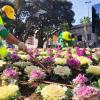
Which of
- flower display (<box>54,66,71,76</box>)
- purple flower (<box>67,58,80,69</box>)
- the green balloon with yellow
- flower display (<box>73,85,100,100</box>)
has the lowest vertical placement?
flower display (<box>73,85,100,100</box>)

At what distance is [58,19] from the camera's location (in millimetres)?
63344

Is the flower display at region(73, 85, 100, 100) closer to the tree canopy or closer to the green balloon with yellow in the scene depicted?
the green balloon with yellow

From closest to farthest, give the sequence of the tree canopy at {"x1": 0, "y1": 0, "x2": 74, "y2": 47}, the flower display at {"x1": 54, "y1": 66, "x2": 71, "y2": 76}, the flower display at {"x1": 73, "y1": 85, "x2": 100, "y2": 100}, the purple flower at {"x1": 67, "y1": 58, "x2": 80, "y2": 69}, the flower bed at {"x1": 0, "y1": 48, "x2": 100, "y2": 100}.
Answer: the flower display at {"x1": 73, "y1": 85, "x2": 100, "y2": 100} → the flower bed at {"x1": 0, "y1": 48, "x2": 100, "y2": 100} → the flower display at {"x1": 54, "y1": 66, "x2": 71, "y2": 76} → the purple flower at {"x1": 67, "y1": 58, "x2": 80, "y2": 69} → the tree canopy at {"x1": 0, "y1": 0, "x2": 74, "y2": 47}

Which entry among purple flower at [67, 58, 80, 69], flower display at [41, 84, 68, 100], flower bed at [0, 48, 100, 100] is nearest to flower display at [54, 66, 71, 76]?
flower bed at [0, 48, 100, 100]

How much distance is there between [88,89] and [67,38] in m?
12.0

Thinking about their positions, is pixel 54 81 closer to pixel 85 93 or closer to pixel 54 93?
pixel 54 93

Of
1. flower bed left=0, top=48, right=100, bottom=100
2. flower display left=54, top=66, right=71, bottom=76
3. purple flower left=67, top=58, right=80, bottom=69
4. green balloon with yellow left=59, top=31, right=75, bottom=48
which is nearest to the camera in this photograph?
flower bed left=0, top=48, right=100, bottom=100

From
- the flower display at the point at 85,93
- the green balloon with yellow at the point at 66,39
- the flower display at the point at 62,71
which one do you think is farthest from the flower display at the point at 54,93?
the green balloon with yellow at the point at 66,39

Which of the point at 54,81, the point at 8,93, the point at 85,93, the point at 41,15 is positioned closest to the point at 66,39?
the point at 54,81

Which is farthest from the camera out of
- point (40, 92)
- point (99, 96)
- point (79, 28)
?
point (79, 28)

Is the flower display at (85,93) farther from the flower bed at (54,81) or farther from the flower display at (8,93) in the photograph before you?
the flower display at (8,93)

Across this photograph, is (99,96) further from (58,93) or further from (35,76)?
(35,76)

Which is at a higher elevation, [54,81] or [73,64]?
[73,64]

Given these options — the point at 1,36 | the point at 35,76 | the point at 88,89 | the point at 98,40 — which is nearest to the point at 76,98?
the point at 88,89
